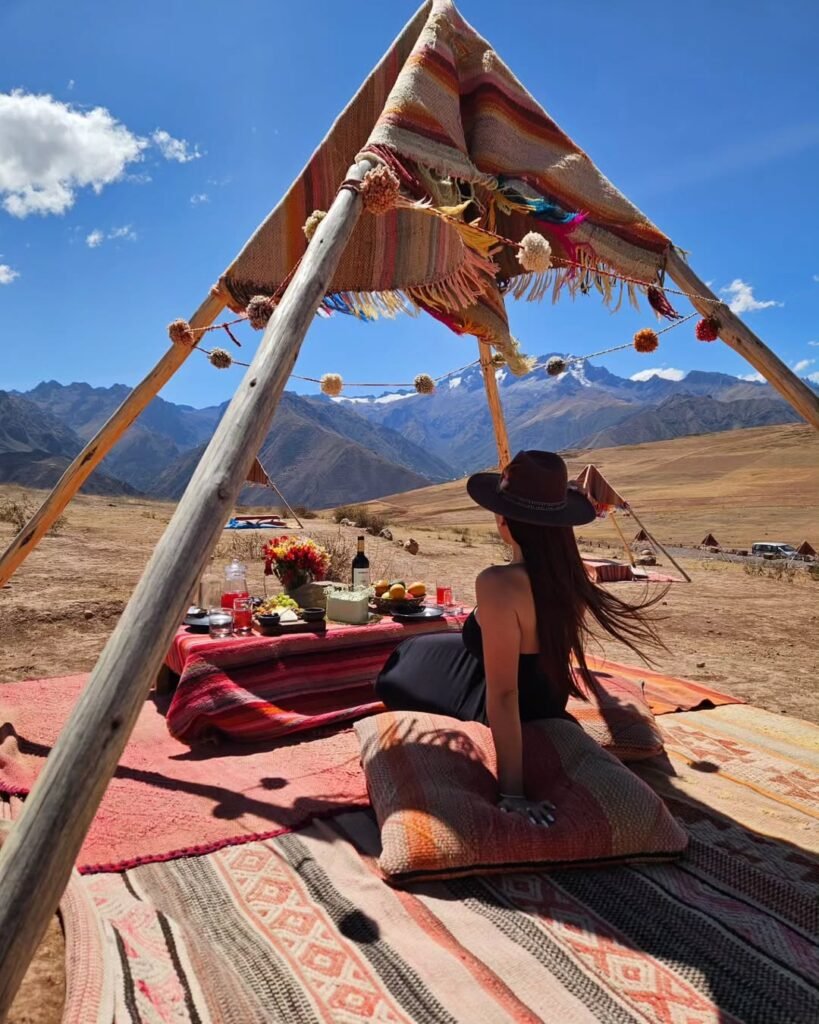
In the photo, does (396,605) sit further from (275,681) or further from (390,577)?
(390,577)

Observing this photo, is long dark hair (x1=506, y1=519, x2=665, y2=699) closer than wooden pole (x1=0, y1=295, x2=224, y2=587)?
Yes

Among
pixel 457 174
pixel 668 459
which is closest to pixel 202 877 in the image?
pixel 457 174

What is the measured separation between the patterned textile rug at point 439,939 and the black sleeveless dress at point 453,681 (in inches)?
30.0

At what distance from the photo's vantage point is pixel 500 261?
20.6ft

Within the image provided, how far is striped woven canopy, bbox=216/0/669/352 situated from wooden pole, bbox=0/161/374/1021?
2132mm

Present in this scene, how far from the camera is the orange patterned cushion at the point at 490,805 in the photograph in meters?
2.57

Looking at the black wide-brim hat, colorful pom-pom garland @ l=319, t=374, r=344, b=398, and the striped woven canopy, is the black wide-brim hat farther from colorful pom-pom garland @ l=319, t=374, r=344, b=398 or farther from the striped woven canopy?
colorful pom-pom garland @ l=319, t=374, r=344, b=398

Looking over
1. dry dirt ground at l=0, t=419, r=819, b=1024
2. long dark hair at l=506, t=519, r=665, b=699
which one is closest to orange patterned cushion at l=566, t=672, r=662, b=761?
long dark hair at l=506, t=519, r=665, b=699

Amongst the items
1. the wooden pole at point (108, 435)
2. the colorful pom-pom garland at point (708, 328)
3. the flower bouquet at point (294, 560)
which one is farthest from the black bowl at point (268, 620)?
the colorful pom-pom garland at point (708, 328)

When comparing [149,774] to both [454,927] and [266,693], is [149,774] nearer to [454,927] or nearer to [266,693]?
[266,693]

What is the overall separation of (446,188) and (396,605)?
298 cm

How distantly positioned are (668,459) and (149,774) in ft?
328

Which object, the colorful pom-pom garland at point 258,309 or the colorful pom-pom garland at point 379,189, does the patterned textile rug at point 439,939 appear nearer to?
the colorful pom-pom garland at point 379,189

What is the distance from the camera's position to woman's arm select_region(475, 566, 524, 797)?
283cm
